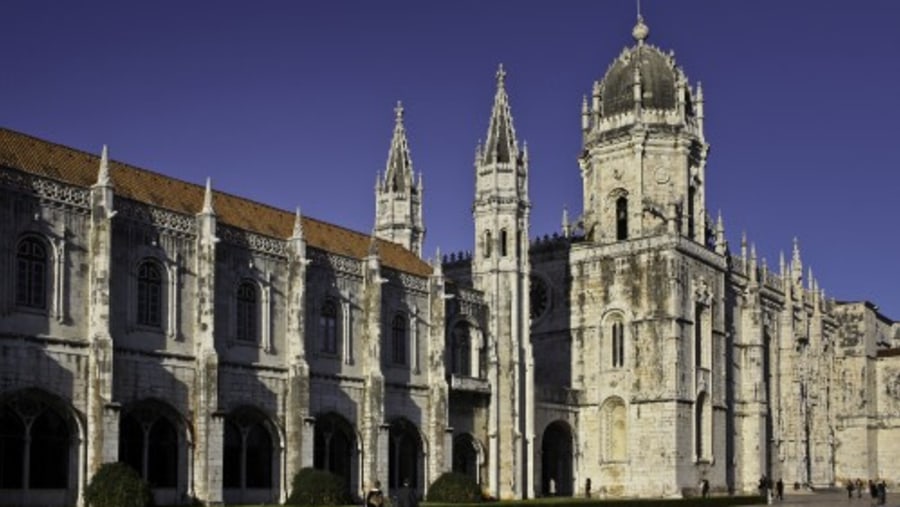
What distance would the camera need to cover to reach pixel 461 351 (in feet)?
194

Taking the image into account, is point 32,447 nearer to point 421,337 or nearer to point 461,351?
point 421,337

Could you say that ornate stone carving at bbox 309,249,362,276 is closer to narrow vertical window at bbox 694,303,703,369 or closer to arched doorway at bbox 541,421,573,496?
arched doorway at bbox 541,421,573,496

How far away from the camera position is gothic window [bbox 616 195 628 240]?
231 ft

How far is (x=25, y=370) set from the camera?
37781 millimetres

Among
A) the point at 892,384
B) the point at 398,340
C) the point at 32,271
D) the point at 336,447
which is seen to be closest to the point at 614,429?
the point at 398,340

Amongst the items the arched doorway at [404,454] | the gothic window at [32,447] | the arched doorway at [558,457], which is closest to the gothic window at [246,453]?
the gothic window at [32,447]

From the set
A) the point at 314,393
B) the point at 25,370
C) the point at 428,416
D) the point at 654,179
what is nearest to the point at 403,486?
the point at 428,416

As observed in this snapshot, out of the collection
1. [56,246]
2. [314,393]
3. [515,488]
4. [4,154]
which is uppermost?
[4,154]

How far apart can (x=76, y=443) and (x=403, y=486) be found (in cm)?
1796

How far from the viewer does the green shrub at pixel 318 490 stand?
43.6 metres

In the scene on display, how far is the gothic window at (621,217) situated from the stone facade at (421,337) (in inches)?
5.1

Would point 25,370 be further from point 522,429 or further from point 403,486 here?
point 522,429

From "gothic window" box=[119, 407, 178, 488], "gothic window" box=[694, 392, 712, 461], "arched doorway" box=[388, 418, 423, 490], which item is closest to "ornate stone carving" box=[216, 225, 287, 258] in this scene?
"gothic window" box=[119, 407, 178, 488]

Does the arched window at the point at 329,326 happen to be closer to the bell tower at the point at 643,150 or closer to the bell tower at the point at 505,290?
the bell tower at the point at 505,290
